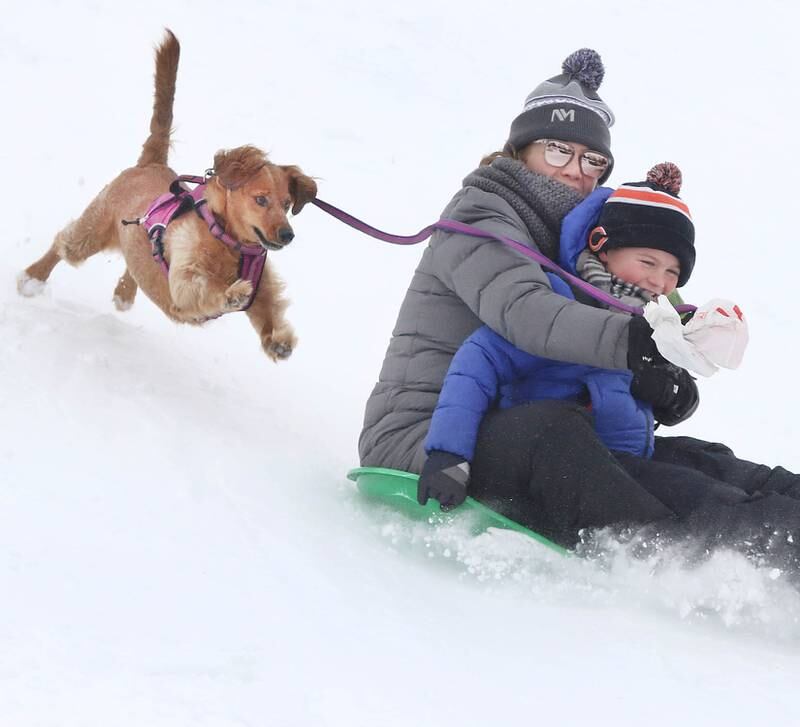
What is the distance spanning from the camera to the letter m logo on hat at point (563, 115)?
317cm

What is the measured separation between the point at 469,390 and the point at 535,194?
687 mm

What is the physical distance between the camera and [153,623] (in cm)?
203

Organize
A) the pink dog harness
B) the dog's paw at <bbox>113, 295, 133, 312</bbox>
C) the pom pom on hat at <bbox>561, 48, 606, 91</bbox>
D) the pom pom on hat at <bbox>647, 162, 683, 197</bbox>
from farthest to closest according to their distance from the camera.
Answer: the dog's paw at <bbox>113, 295, 133, 312</bbox> → the pink dog harness → the pom pom on hat at <bbox>561, 48, 606, 91</bbox> → the pom pom on hat at <bbox>647, 162, 683, 197</bbox>

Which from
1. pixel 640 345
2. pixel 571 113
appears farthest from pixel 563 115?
pixel 640 345

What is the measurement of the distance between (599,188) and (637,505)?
3.40 feet

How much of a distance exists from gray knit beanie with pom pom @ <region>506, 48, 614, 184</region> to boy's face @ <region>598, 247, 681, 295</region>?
40cm

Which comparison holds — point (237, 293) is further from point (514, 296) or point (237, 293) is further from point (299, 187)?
point (514, 296)

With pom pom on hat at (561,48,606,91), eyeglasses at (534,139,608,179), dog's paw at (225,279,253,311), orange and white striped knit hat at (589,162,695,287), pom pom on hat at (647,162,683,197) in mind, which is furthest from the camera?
dog's paw at (225,279,253,311)

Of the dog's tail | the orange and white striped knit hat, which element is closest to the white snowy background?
the dog's tail

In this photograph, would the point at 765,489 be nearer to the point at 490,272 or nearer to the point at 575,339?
the point at 575,339

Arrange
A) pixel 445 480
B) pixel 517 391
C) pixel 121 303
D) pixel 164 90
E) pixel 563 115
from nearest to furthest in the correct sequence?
pixel 445 480, pixel 517 391, pixel 563 115, pixel 164 90, pixel 121 303

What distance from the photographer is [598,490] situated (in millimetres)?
2596

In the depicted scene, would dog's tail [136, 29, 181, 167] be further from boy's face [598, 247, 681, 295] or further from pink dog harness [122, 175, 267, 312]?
boy's face [598, 247, 681, 295]

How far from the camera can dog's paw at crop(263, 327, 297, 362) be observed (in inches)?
152
